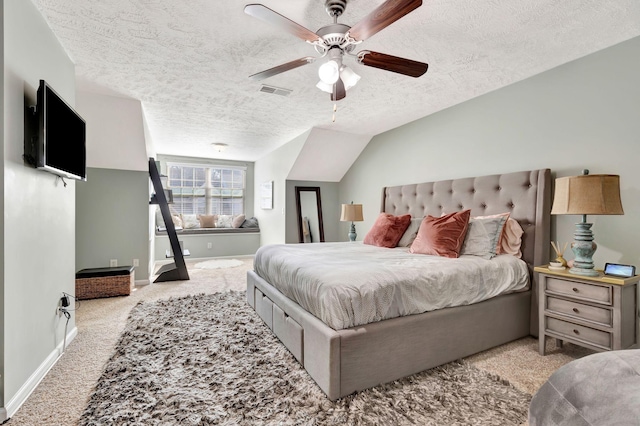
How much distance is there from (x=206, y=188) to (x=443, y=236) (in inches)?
230

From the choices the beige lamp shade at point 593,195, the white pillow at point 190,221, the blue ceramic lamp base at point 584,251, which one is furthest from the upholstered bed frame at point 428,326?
the white pillow at point 190,221

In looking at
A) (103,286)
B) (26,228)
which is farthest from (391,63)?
(103,286)

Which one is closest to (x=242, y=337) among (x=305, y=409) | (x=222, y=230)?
(x=305, y=409)

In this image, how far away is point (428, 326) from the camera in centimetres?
190

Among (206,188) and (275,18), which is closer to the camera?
(275,18)

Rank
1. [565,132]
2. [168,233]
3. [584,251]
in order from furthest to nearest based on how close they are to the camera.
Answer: [168,233]
[565,132]
[584,251]

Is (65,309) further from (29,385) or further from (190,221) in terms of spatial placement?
(190,221)

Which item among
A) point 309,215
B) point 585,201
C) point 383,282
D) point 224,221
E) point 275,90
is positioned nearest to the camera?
point 383,282

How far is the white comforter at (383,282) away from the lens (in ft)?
5.58

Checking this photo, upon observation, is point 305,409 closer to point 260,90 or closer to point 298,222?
point 260,90

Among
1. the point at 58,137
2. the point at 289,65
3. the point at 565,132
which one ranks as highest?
the point at 289,65

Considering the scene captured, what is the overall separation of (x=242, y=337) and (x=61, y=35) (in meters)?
2.63

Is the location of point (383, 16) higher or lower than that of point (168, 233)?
higher

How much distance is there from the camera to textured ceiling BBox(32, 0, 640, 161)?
1829mm
